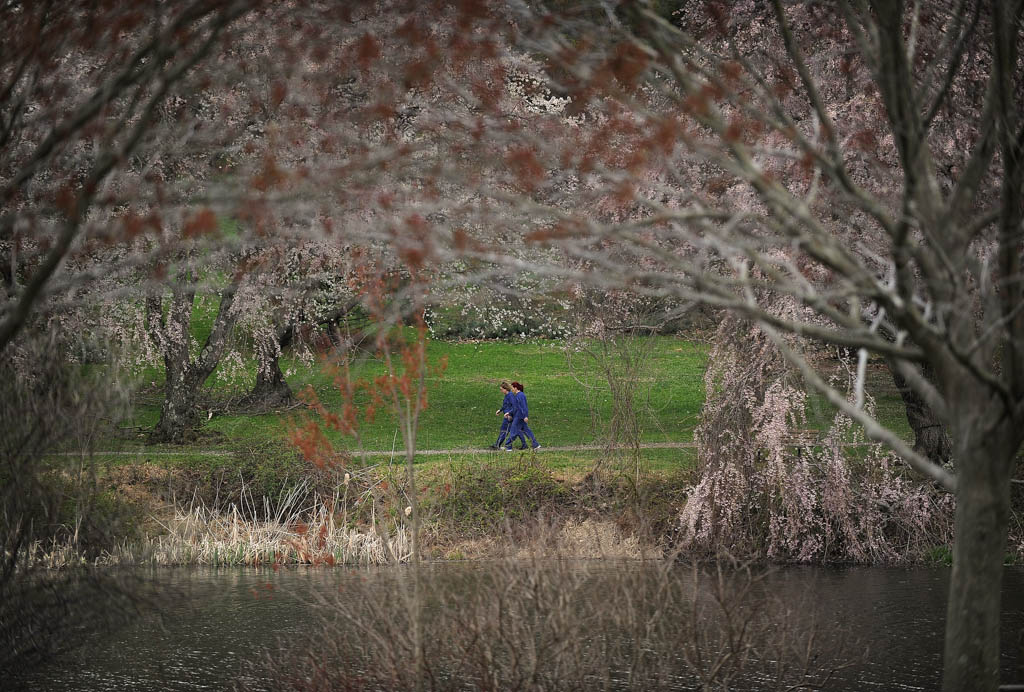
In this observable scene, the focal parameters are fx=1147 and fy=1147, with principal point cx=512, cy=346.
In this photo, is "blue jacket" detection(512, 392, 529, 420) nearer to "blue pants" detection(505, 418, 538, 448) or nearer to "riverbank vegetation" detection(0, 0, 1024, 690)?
"blue pants" detection(505, 418, 538, 448)

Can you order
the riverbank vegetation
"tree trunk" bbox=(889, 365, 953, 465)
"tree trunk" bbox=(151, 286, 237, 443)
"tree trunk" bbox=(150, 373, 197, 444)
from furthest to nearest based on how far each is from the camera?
"tree trunk" bbox=(150, 373, 197, 444), "tree trunk" bbox=(151, 286, 237, 443), "tree trunk" bbox=(889, 365, 953, 465), the riverbank vegetation

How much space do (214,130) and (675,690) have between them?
6.09 metres

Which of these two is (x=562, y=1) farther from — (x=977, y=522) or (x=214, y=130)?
(x=977, y=522)

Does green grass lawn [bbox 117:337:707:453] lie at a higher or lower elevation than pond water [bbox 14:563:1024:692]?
higher

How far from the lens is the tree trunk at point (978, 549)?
601 centimetres

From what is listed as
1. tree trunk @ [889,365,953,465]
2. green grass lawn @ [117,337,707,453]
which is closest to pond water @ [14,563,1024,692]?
tree trunk @ [889,365,953,465]

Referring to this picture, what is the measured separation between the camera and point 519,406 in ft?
62.9

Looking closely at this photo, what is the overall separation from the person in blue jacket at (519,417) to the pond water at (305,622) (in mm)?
4200

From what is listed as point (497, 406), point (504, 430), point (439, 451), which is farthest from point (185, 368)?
point (497, 406)

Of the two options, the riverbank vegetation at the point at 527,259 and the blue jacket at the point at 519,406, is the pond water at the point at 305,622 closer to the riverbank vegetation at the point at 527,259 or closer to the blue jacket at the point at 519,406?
the riverbank vegetation at the point at 527,259

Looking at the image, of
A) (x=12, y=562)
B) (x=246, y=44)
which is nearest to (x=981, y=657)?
(x=246, y=44)

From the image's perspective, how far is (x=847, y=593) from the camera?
14.1 metres

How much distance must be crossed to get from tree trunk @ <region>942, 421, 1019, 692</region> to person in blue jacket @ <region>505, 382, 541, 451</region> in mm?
13057

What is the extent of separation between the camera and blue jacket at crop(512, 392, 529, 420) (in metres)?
19.1
